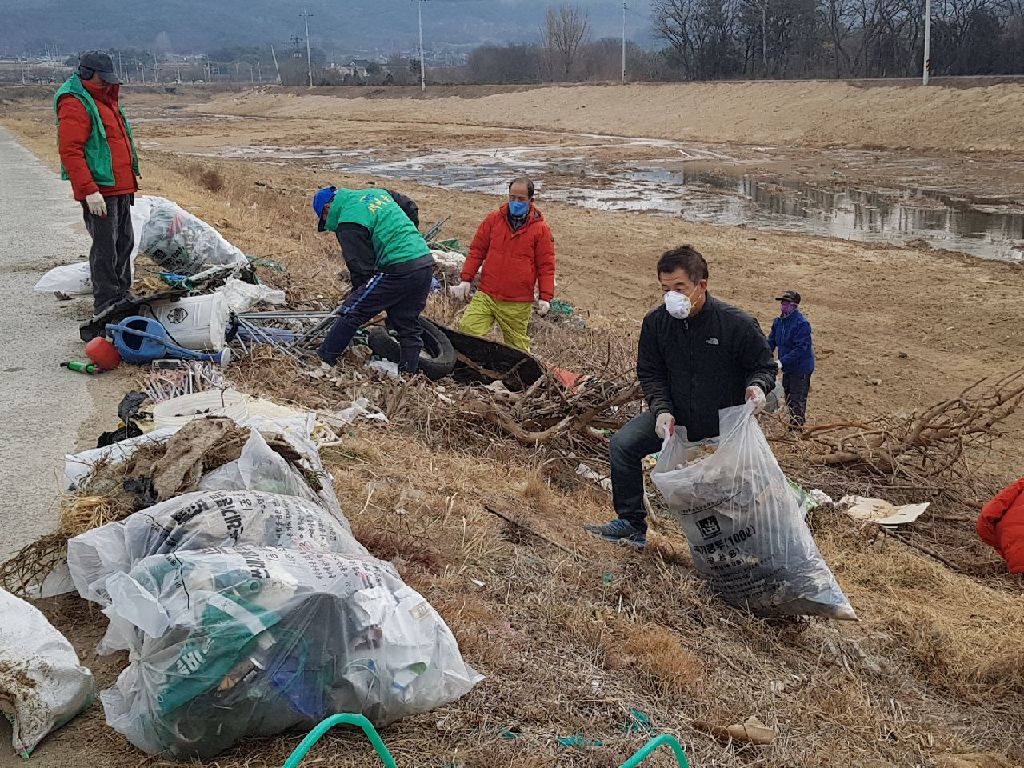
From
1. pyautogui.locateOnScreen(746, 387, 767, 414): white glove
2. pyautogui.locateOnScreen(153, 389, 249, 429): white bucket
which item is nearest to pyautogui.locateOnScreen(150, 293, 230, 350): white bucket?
pyautogui.locateOnScreen(153, 389, 249, 429): white bucket

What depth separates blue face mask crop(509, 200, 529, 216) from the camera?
7.45m

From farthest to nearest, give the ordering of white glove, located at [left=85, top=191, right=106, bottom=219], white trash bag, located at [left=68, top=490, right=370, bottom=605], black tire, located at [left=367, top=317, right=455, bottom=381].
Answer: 1. black tire, located at [left=367, top=317, right=455, bottom=381]
2. white glove, located at [left=85, top=191, right=106, bottom=219]
3. white trash bag, located at [left=68, top=490, right=370, bottom=605]

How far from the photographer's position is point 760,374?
4102mm

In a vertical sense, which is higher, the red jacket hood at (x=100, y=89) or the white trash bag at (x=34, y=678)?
the red jacket hood at (x=100, y=89)

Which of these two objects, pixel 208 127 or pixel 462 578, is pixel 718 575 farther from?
pixel 208 127

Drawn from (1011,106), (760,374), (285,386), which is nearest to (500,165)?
(1011,106)

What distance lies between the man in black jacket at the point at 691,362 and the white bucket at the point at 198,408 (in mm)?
1920

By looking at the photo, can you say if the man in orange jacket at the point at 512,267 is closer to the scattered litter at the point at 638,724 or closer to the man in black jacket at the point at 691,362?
the man in black jacket at the point at 691,362

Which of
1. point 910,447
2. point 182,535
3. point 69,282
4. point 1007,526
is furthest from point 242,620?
point 69,282

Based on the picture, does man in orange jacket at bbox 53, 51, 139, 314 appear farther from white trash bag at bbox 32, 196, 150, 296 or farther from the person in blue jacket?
the person in blue jacket

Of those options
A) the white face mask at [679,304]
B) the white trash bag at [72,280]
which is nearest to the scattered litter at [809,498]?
the white face mask at [679,304]

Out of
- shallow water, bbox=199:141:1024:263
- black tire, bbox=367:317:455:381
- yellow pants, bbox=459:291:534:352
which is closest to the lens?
black tire, bbox=367:317:455:381

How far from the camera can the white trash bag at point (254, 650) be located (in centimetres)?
244

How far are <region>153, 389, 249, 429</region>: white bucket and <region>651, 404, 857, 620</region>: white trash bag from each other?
212cm
